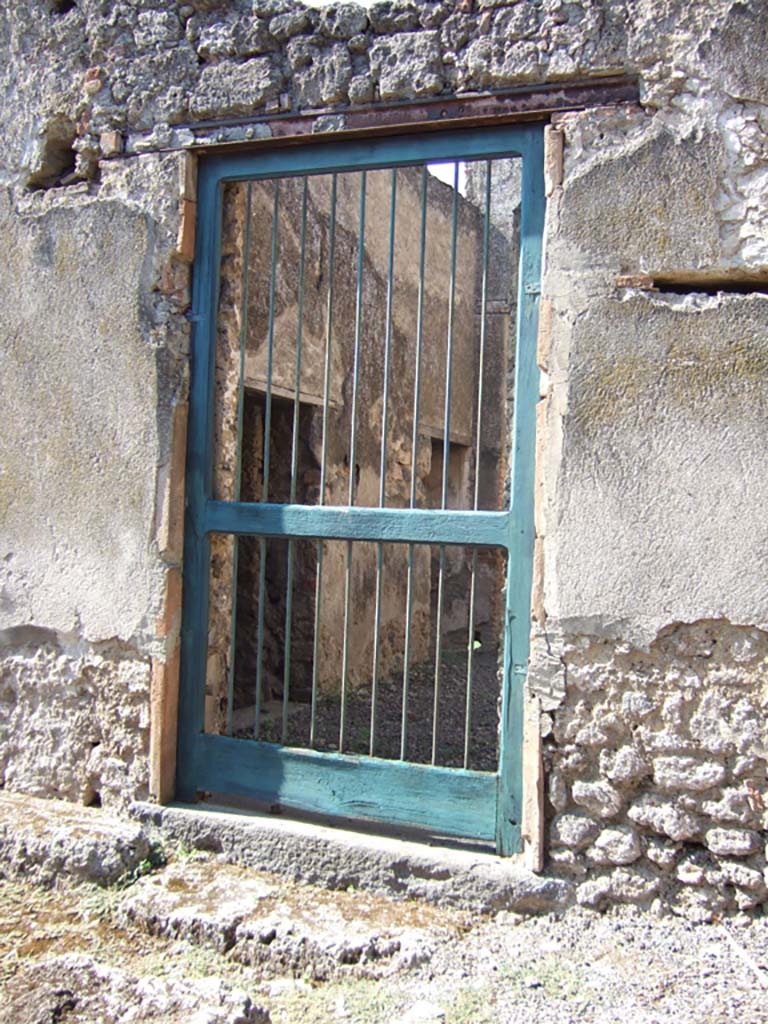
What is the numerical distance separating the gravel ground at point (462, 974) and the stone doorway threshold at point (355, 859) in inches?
2.3

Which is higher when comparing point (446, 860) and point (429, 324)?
point (429, 324)

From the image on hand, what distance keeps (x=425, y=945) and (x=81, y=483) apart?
80.6 inches

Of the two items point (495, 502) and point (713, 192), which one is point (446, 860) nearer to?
point (713, 192)

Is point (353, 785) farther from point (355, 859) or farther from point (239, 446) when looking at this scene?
point (239, 446)

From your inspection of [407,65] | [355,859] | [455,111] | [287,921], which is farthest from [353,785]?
[407,65]

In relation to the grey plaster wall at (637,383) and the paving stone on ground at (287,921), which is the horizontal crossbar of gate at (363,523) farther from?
the paving stone on ground at (287,921)

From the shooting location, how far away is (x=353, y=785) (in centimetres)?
320

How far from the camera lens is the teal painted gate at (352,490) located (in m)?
3.04

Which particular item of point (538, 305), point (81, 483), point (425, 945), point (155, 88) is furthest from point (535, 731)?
point (155, 88)

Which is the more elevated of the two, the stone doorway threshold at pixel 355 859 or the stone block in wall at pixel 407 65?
the stone block in wall at pixel 407 65

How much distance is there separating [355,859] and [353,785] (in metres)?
0.26

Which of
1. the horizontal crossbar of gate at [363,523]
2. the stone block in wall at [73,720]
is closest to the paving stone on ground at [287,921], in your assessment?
the stone block in wall at [73,720]

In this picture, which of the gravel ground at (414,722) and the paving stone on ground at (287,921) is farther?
the gravel ground at (414,722)

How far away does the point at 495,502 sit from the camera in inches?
414
